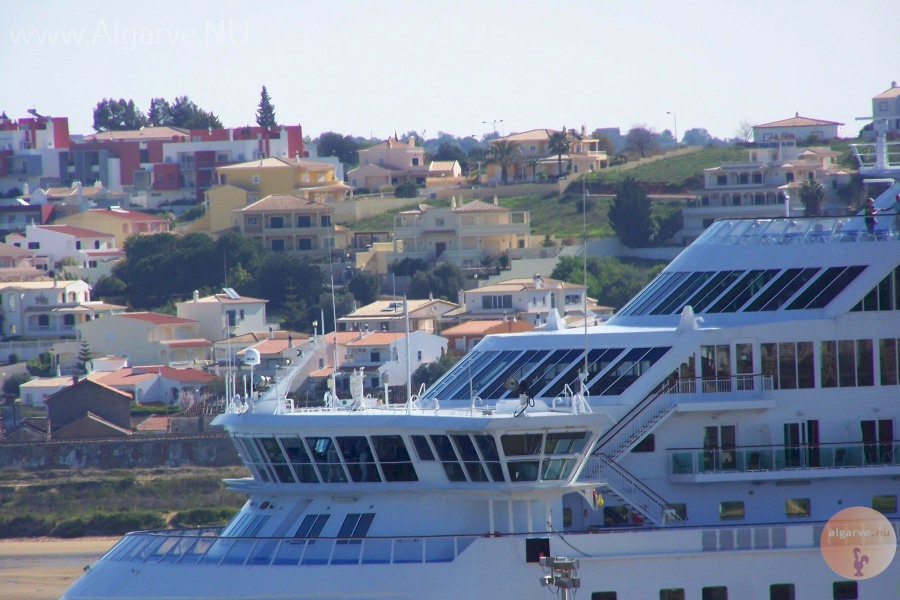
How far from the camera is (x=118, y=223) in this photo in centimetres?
13475

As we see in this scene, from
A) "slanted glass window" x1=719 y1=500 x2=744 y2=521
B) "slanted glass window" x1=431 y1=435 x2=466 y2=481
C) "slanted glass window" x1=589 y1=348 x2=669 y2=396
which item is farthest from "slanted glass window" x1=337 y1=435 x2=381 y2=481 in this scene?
"slanted glass window" x1=719 y1=500 x2=744 y2=521

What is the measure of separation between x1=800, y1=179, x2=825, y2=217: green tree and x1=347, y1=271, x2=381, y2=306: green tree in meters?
26.8

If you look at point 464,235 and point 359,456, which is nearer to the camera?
point 359,456

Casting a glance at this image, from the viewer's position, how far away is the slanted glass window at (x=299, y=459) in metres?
25.7

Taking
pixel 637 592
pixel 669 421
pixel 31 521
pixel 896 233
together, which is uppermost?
pixel 896 233

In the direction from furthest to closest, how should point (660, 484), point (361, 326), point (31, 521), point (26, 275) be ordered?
1. point (26, 275)
2. point (361, 326)
3. point (31, 521)
4. point (660, 484)

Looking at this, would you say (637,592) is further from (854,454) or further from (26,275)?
(26,275)

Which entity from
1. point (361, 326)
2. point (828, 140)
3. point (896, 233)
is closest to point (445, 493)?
point (896, 233)

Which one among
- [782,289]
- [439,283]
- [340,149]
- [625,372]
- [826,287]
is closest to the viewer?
[625,372]

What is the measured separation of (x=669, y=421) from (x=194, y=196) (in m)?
132

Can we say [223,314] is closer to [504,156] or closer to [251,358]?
[504,156]

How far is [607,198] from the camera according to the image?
127 meters

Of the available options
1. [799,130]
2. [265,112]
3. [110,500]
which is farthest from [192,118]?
[110,500]

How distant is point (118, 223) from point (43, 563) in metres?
76.2
